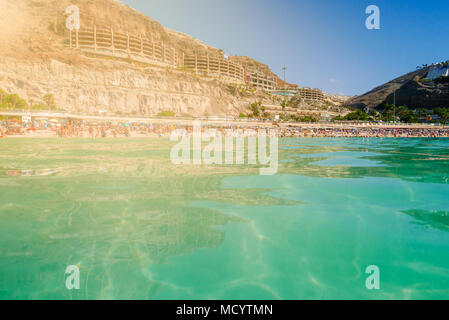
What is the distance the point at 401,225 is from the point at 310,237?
81.0 inches

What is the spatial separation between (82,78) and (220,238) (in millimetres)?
63548

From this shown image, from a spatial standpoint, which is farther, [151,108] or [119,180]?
[151,108]

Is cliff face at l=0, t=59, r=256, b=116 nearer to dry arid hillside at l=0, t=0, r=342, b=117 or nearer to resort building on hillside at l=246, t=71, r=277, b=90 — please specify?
dry arid hillside at l=0, t=0, r=342, b=117

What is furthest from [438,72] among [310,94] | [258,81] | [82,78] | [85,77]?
[82,78]

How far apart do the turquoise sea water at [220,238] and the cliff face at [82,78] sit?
52.5 meters

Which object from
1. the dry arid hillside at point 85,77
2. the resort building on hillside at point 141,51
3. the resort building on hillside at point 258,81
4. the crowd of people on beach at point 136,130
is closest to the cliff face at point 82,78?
the dry arid hillside at point 85,77

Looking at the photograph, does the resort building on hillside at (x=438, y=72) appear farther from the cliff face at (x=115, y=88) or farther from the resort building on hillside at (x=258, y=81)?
the cliff face at (x=115, y=88)

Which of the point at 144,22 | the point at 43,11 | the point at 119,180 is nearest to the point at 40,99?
the point at 119,180

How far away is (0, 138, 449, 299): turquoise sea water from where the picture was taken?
3648 millimetres

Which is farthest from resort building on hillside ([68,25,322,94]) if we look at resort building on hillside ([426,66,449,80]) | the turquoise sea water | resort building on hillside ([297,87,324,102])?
resort building on hillside ([426,66,449,80])
